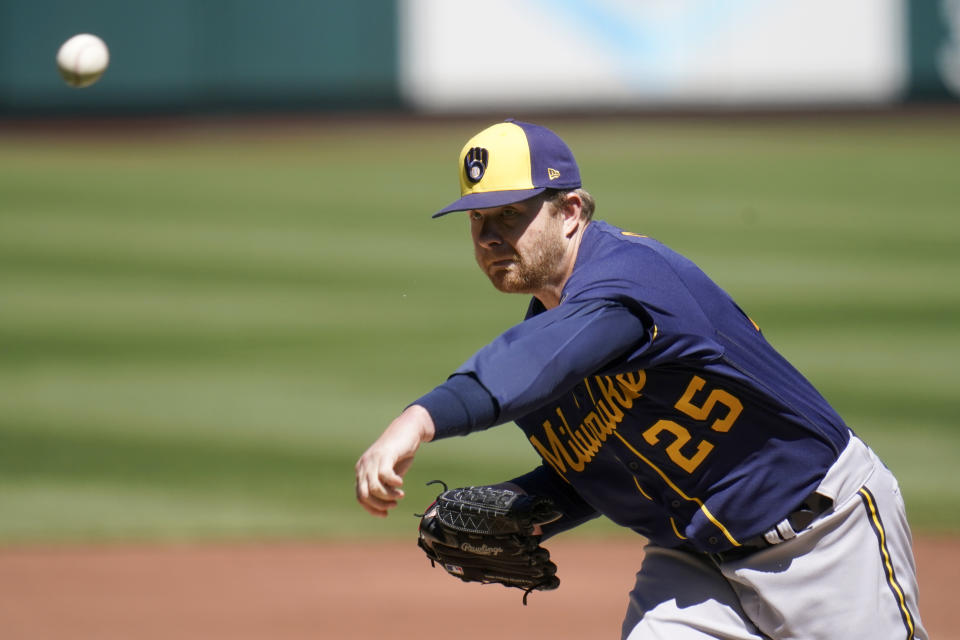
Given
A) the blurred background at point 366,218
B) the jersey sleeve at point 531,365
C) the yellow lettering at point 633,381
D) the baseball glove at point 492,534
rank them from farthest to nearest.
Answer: the blurred background at point 366,218 → the baseball glove at point 492,534 → the yellow lettering at point 633,381 → the jersey sleeve at point 531,365

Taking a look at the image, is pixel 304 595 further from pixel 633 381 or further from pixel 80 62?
pixel 633 381

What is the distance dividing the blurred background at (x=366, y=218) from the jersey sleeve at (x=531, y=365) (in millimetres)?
4786

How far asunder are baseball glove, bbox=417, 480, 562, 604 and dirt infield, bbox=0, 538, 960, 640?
2.04 m

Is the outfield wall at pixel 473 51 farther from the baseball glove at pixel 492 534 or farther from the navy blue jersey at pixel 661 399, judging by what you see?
the navy blue jersey at pixel 661 399

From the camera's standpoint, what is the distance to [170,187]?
1488 cm

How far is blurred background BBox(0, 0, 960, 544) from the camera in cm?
783

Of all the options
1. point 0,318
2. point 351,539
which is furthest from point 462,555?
point 0,318

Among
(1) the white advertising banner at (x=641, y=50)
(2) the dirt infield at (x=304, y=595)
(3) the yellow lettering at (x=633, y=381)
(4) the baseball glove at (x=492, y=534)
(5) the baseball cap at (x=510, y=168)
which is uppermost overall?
(1) the white advertising banner at (x=641, y=50)

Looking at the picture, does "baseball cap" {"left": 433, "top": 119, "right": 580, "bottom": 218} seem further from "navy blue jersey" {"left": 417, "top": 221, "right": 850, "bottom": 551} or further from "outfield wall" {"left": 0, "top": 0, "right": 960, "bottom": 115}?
"outfield wall" {"left": 0, "top": 0, "right": 960, "bottom": 115}

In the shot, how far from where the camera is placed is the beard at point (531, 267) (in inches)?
108

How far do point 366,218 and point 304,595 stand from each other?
8142 mm

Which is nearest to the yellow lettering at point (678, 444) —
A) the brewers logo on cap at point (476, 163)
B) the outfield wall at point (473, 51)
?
the brewers logo on cap at point (476, 163)

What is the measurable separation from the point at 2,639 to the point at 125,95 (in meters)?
13.6

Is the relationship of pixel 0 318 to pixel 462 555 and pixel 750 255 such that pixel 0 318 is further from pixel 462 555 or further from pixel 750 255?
pixel 462 555
